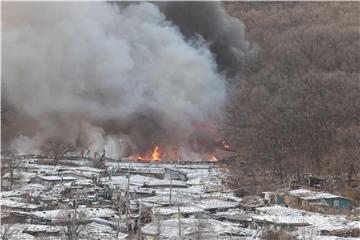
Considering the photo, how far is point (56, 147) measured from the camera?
1291 inches

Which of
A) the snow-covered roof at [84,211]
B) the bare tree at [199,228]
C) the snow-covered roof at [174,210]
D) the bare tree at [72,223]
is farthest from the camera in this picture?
the snow-covered roof at [174,210]

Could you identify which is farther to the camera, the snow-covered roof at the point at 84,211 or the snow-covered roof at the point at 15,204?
the snow-covered roof at the point at 15,204

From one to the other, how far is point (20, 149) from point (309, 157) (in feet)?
51.9

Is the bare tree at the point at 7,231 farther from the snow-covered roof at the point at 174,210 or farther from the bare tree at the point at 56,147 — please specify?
the bare tree at the point at 56,147

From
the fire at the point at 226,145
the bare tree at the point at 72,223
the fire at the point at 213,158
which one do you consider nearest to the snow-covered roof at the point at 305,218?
the bare tree at the point at 72,223

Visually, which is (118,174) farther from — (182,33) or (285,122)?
(182,33)

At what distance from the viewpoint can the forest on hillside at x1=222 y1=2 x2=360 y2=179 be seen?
96.5ft

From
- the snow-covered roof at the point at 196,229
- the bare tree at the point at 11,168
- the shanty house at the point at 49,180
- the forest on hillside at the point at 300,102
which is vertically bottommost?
the snow-covered roof at the point at 196,229

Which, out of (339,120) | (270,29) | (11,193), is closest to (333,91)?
(339,120)

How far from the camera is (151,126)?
37.6m

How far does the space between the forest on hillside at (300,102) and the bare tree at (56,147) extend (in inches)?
370

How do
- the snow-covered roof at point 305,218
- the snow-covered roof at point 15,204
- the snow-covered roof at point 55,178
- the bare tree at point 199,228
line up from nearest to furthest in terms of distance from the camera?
the bare tree at point 199,228, the snow-covered roof at point 305,218, the snow-covered roof at point 15,204, the snow-covered roof at point 55,178

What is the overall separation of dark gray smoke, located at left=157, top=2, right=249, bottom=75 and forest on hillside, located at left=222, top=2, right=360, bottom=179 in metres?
1.35

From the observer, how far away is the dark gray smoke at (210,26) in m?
46.9
